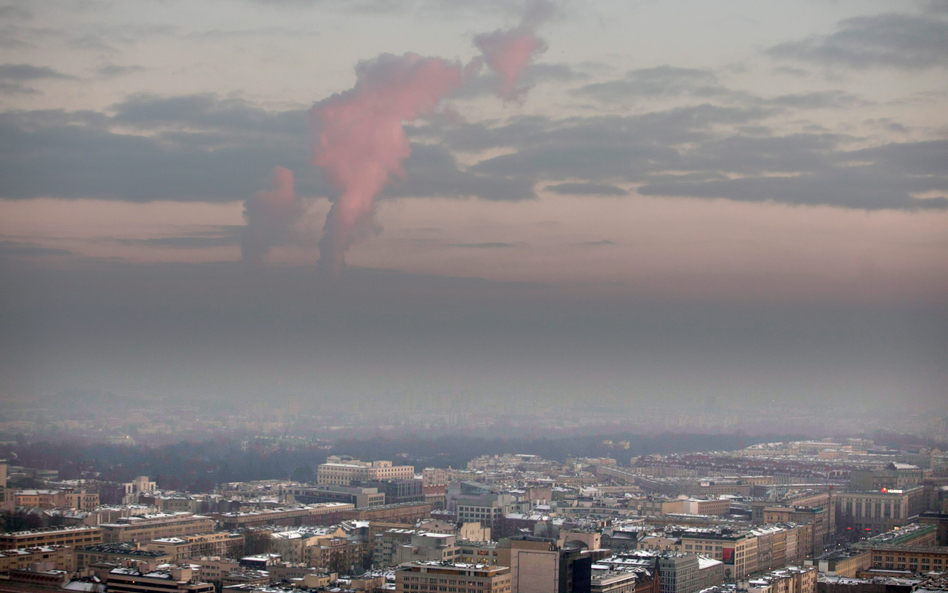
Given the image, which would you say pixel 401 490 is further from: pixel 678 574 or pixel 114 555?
pixel 678 574

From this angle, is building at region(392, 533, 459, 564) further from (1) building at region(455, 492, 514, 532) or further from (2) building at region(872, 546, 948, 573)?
(2) building at region(872, 546, 948, 573)

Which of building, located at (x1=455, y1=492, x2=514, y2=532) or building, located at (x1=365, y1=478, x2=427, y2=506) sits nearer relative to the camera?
building, located at (x1=455, y1=492, x2=514, y2=532)

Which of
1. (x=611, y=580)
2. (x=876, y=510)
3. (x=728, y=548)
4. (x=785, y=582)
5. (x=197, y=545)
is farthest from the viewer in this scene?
(x=876, y=510)

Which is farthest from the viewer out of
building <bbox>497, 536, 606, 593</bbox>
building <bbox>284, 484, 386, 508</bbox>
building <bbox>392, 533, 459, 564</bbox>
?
building <bbox>284, 484, 386, 508</bbox>

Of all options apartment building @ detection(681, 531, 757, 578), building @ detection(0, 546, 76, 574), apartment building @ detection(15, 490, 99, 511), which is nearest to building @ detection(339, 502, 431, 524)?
apartment building @ detection(15, 490, 99, 511)

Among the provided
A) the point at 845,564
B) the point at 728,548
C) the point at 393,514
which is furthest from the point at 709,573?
the point at 393,514

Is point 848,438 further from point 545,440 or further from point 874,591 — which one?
point 874,591
